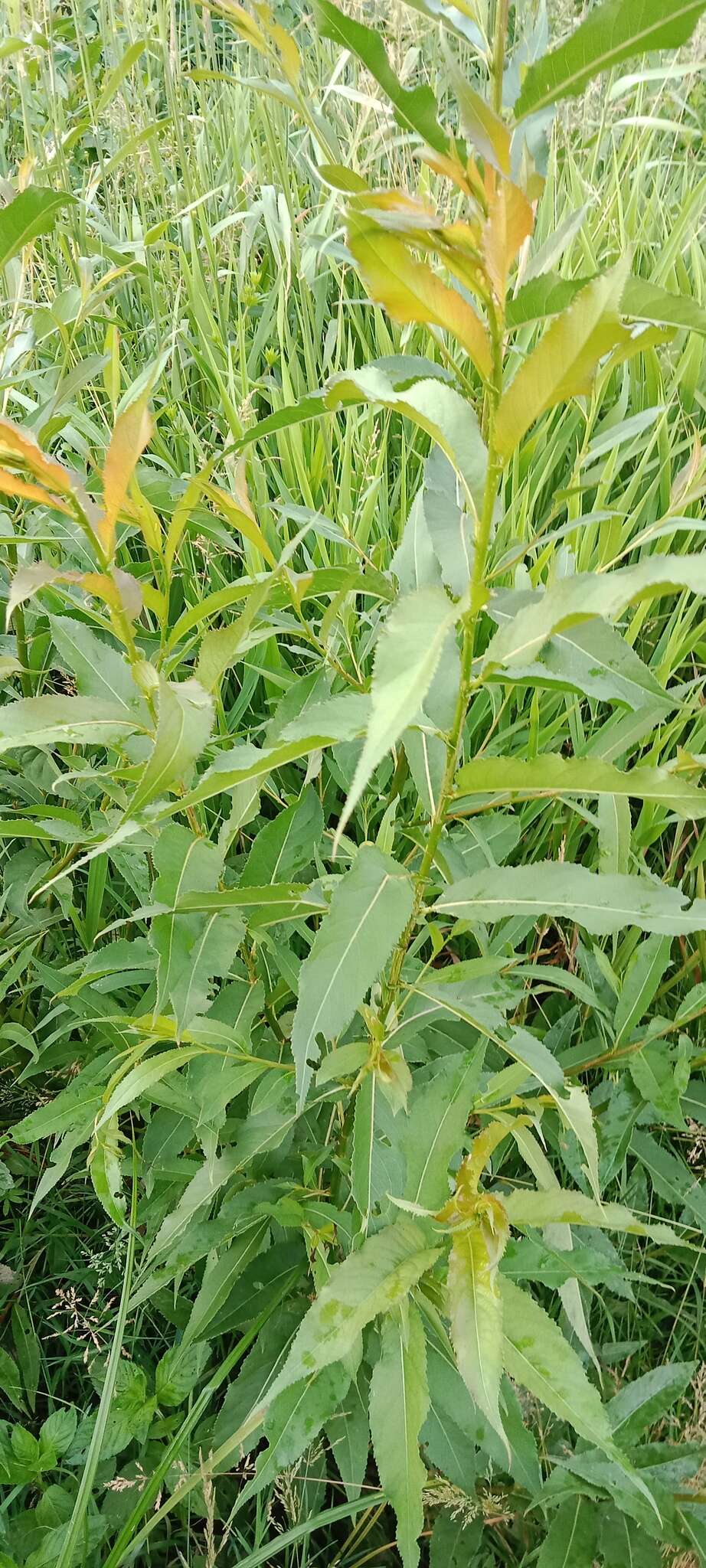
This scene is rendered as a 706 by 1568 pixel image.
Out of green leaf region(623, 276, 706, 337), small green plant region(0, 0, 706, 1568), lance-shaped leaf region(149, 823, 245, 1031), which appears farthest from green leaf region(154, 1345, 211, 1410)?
green leaf region(623, 276, 706, 337)

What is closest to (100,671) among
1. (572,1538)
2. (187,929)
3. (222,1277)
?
(187,929)

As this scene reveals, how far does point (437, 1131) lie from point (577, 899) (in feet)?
0.78

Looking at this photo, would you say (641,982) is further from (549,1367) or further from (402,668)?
(402,668)

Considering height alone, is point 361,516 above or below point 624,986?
above

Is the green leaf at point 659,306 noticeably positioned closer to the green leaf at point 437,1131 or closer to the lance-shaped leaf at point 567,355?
the lance-shaped leaf at point 567,355

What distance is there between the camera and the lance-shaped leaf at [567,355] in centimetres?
44

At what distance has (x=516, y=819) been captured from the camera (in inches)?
39.3

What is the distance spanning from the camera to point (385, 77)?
0.53 metres

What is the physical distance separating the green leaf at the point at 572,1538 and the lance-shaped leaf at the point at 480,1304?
1.28 ft

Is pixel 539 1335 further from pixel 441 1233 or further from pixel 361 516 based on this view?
pixel 361 516

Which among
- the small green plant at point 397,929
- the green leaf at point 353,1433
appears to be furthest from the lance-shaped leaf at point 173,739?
the green leaf at point 353,1433

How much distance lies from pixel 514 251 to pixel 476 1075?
22.2 inches

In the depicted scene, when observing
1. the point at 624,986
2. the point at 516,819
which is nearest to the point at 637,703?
the point at 516,819

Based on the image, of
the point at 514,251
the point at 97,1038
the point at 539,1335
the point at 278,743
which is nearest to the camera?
the point at 514,251
